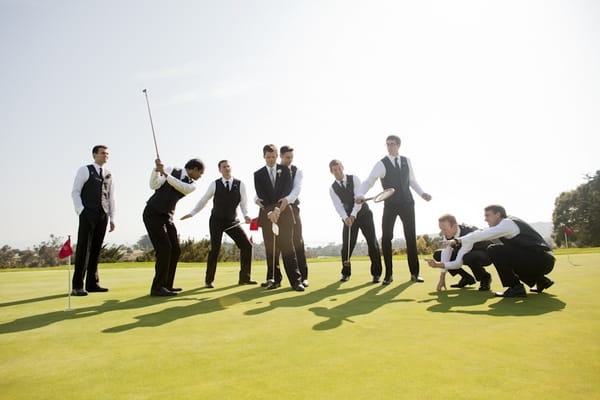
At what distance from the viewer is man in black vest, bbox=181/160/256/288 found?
276 inches

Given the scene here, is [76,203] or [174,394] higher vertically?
[76,203]

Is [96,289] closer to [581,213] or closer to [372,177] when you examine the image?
[372,177]

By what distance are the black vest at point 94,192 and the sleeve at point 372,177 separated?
14.0ft

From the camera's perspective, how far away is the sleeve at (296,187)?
6.16 meters

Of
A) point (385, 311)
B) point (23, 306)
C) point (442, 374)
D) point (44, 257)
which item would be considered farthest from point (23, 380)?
point (44, 257)

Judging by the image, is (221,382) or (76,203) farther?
(76,203)

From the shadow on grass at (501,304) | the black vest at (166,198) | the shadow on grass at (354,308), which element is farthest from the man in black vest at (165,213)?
the shadow on grass at (501,304)

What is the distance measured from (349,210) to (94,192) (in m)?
4.38

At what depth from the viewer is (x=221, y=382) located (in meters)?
1.93

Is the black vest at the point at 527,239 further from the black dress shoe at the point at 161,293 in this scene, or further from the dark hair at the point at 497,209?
the black dress shoe at the point at 161,293

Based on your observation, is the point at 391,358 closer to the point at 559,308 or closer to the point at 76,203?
the point at 559,308

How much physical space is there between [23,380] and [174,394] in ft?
2.95

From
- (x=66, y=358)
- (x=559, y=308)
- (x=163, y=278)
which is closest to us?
(x=66, y=358)

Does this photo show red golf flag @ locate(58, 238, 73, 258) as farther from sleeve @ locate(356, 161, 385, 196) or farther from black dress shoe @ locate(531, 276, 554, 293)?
black dress shoe @ locate(531, 276, 554, 293)
